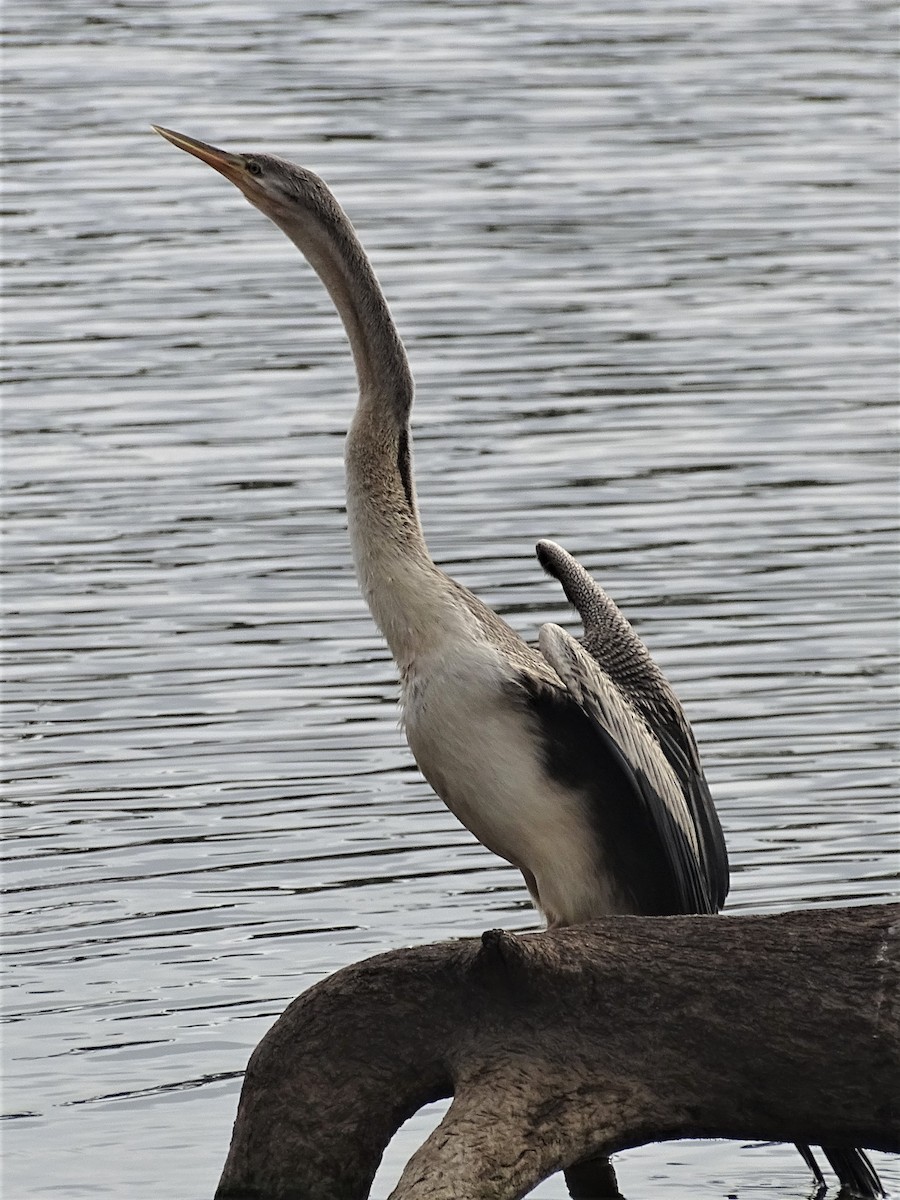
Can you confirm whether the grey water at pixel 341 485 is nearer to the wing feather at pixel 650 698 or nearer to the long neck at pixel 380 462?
the wing feather at pixel 650 698

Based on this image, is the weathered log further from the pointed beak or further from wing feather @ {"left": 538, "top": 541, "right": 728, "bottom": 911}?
the pointed beak

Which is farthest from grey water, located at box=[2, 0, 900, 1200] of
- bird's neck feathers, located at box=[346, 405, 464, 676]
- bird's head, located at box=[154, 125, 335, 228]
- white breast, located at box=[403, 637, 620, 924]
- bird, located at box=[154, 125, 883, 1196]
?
bird's head, located at box=[154, 125, 335, 228]

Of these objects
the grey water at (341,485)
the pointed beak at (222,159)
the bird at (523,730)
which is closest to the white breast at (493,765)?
the bird at (523,730)

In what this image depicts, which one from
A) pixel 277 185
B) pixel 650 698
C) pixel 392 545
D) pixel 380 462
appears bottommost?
pixel 650 698

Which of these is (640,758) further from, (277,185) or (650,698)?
(277,185)

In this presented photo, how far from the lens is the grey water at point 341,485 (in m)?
6.96

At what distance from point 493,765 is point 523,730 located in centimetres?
11

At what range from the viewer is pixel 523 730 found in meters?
5.56

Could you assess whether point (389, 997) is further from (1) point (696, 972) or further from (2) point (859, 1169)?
(2) point (859, 1169)

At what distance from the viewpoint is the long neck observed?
18.9ft

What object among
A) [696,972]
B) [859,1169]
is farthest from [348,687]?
[696,972]

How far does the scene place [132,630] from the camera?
9.55 metres

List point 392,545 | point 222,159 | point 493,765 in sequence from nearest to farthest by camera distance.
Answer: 1. point 493,765
2. point 392,545
3. point 222,159

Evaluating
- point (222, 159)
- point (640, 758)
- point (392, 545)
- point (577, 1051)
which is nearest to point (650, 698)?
point (640, 758)
